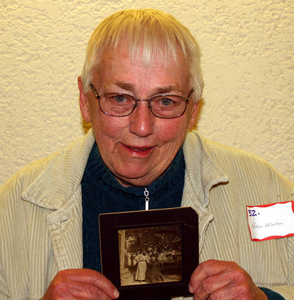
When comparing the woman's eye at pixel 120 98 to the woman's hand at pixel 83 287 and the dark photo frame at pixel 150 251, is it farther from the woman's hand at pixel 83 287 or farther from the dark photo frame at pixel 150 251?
the woman's hand at pixel 83 287

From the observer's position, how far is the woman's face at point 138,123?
4.32 feet

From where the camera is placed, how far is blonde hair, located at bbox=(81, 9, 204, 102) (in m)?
1.33

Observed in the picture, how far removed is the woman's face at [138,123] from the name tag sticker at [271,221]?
1.26 ft

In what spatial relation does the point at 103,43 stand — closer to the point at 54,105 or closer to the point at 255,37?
the point at 54,105

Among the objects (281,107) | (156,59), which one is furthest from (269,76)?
(156,59)

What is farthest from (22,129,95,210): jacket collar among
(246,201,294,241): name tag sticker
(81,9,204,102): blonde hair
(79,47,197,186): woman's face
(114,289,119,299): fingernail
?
(246,201,294,241): name tag sticker

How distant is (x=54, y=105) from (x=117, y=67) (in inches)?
27.2

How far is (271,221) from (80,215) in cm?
70

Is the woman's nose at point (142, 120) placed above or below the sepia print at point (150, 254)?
above

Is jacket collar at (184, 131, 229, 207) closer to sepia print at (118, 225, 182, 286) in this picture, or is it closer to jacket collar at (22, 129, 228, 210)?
jacket collar at (22, 129, 228, 210)

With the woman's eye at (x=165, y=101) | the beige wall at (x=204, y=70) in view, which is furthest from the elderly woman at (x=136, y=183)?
the beige wall at (x=204, y=70)

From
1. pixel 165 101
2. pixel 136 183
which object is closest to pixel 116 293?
pixel 136 183

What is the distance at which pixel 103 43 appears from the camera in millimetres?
1368

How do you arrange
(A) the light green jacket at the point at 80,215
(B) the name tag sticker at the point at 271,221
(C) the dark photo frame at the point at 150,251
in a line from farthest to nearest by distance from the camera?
(B) the name tag sticker at the point at 271,221 → (A) the light green jacket at the point at 80,215 → (C) the dark photo frame at the point at 150,251
